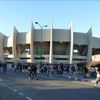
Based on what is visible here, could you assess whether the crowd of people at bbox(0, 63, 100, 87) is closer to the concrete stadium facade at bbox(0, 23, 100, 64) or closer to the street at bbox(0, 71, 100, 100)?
the street at bbox(0, 71, 100, 100)

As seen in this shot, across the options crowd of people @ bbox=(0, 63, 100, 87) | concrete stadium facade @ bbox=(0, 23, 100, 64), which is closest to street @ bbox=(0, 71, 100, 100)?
crowd of people @ bbox=(0, 63, 100, 87)

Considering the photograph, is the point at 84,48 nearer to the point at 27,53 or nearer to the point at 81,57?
the point at 81,57

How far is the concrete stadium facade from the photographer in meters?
140

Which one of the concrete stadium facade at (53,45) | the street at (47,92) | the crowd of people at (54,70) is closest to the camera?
the street at (47,92)

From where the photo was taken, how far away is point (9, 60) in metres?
158

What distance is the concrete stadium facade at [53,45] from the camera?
140000 millimetres

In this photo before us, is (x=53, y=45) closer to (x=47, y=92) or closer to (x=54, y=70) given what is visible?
(x=54, y=70)

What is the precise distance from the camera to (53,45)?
14575cm

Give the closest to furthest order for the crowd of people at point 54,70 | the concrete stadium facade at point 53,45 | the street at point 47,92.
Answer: the street at point 47,92
the crowd of people at point 54,70
the concrete stadium facade at point 53,45

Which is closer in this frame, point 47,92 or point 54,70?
point 47,92

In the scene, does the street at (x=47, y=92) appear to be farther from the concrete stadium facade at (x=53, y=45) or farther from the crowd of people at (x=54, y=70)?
the concrete stadium facade at (x=53, y=45)

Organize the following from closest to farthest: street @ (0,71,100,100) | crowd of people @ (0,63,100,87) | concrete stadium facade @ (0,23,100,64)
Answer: street @ (0,71,100,100)
crowd of people @ (0,63,100,87)
concrete stadium facade @ (0,23,100,64)

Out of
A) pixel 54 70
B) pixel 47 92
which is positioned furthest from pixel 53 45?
pixel 47 92

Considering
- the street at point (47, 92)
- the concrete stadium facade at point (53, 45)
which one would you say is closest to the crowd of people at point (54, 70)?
the street at point (47, 92)
